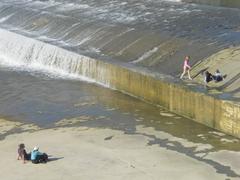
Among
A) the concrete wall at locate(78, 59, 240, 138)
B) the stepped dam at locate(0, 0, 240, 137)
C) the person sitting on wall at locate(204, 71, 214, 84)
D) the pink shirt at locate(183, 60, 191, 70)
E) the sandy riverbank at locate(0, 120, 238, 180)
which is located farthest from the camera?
the pink shirt at locate(183, 60, 191, 70)

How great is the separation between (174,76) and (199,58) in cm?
136

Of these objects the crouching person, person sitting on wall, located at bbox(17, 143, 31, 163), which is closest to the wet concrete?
the crouching person

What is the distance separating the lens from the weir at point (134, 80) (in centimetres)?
1434

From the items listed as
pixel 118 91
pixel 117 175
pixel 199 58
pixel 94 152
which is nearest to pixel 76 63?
pixel 118 91

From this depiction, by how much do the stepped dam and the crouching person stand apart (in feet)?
14.5

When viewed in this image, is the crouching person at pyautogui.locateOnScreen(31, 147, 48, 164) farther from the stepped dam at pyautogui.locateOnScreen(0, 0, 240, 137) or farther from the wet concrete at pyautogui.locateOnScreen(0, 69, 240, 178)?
the stepped dam at pyautogui.locateOnScreen(0, 0, 240, 137)

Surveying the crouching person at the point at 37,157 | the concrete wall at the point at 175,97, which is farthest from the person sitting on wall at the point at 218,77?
the crouching person at the point at 37,157

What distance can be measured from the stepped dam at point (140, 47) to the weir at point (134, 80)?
3 cm

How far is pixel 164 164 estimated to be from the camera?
12.6 m

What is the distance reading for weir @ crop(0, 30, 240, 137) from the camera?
47.0ft

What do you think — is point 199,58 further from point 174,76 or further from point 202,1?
point 202,1

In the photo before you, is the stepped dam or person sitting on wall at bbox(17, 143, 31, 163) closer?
person sitting on wall at bbox(17, 143, 31, 163)

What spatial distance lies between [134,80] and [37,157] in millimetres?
5920

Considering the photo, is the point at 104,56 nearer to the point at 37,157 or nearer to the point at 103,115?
the point at 103,115
